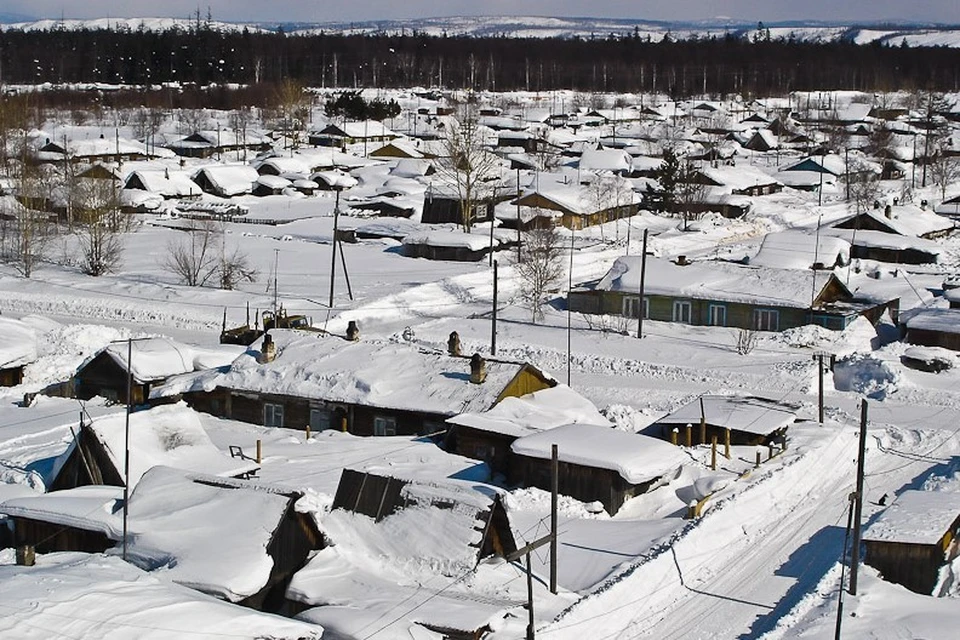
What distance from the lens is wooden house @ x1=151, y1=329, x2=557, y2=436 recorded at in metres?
19.0

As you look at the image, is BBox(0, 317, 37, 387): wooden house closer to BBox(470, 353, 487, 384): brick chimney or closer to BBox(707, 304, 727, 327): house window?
BBox(470, 353, 487, 384): brick chimney

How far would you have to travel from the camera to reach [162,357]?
21.6 meters

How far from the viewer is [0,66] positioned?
93.9 meters

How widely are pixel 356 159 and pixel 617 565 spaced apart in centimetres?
4767

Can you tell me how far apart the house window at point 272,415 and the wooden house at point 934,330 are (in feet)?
41.1

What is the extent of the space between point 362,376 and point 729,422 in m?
5.48

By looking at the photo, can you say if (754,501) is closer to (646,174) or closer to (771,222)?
(771,222)

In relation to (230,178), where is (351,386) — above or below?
below

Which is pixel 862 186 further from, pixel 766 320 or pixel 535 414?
pixel 535 414

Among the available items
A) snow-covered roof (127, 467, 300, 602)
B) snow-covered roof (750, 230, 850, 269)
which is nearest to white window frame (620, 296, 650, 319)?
snow-covered roof (750, 230, 850, 269)

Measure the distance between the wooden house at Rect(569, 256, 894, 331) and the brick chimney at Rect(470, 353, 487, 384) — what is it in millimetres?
8057

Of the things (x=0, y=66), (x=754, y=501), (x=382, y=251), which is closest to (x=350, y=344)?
(x=754, y=501)

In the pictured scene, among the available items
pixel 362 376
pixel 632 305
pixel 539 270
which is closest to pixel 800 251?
pixel 632 305

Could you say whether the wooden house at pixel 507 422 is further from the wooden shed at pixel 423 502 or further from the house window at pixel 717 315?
the house window at pixel 717 315
